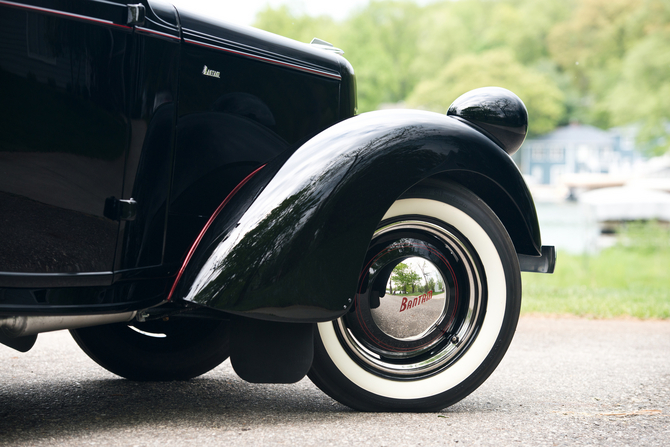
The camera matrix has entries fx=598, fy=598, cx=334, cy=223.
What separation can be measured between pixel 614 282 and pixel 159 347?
28.7 feet

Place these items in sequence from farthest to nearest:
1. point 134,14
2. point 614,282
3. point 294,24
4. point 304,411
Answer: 1. point 294,24
2. point 614,282
3. point 304,411
4. point 134,14

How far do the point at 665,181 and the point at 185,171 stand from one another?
122 feet

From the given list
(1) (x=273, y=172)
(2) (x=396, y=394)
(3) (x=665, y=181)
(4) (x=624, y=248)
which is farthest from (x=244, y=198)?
(3) (x=665, y=181)

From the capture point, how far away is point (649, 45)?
30469 mm

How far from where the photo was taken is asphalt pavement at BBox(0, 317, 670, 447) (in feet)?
6.21

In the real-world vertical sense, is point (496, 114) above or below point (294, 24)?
below

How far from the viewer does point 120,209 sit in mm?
1951

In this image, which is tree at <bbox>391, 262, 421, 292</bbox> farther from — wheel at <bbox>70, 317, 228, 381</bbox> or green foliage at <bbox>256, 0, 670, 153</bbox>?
green foliage at <bbox>256, 0, 670, 153</bbox>

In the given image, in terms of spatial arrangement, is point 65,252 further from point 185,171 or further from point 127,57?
point 127,57

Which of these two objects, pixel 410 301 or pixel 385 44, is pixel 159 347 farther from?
pixel 385 44

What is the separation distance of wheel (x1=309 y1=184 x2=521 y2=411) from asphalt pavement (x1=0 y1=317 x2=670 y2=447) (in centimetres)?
11

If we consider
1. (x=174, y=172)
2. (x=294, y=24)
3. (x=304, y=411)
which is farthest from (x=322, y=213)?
(x=294, y=24)

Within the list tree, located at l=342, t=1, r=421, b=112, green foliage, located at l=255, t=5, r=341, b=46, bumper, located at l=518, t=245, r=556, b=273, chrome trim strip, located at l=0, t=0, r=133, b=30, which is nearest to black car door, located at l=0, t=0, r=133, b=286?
chrome trim strip, located at l=0, t=0, r=133, b=30

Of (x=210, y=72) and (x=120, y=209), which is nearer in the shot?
(x=120, y=209)
